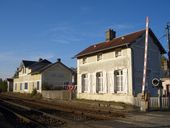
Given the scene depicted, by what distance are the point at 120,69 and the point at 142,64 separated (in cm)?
215

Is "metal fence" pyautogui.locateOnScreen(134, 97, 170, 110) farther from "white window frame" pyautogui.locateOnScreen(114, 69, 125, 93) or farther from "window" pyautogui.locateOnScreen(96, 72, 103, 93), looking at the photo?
"window" pyautogui.locateOnScreen(96, 72, 103, 93)

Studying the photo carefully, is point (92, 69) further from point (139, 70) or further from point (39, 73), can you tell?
point (39, 73)

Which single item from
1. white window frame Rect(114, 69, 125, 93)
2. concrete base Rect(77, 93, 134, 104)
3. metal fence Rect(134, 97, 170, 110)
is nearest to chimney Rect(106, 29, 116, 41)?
white window frame Rect(114, 69, 125, 93)

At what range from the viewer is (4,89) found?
78000mm

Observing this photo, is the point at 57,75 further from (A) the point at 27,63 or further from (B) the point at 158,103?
(B) the point at 158,103

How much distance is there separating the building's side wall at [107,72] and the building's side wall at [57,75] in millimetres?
17207

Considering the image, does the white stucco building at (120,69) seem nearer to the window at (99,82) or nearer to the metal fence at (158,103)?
the window at (99,82)

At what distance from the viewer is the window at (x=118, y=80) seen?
92.7 ft

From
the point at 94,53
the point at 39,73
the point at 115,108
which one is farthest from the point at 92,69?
the point at 39,73

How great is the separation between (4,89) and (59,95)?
4414 cm

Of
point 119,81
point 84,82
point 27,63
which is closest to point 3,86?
point 27,63

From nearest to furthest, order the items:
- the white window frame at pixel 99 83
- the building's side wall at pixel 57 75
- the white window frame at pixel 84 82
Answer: the white window frame at pixel 99 83, the white window frame at pixel 84 82, the building's side wall at pixel 57 75

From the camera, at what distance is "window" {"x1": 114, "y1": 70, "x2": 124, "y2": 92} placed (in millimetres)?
28242

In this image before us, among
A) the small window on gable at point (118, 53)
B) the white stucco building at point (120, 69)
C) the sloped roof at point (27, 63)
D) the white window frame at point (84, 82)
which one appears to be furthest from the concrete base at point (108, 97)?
the sloped roof at point (27, 63)
